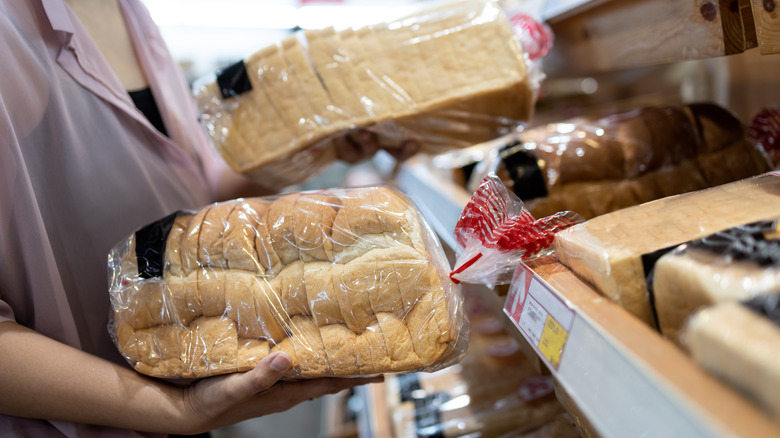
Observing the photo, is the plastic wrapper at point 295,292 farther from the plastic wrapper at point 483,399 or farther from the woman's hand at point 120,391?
the plastic wrapper at point 483,399

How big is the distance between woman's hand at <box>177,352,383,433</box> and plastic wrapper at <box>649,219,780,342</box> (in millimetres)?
568

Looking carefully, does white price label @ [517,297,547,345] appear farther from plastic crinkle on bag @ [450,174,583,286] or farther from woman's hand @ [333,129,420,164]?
woman's hand @ [333,129,420,164]

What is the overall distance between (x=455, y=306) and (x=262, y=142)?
2.49 ft

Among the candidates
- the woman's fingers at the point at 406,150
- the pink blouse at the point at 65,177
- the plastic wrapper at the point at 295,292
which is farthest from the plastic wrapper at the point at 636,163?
the pink blouse at the point at 65,177

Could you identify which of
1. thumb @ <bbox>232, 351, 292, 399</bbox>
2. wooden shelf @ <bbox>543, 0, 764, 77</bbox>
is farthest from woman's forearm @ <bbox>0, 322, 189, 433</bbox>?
wooden shelf @ <bbox>543, 0, 764, 77</bbox>

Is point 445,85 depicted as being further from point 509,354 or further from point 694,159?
point 509,354

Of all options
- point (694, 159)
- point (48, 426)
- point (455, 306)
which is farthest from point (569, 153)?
point (48, 426)

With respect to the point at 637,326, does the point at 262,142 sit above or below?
above

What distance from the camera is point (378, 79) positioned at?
1.28 m

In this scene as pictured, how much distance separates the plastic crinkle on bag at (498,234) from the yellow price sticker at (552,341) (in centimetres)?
17

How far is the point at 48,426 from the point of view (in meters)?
0.94

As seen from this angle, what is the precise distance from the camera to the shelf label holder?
25.3 inches

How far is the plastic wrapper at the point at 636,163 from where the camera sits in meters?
1.20

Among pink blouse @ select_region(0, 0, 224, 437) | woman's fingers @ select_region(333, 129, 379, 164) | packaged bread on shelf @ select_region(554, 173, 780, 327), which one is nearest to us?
packaged bread on shelf @ select_region(554, 173, 780, 327)
